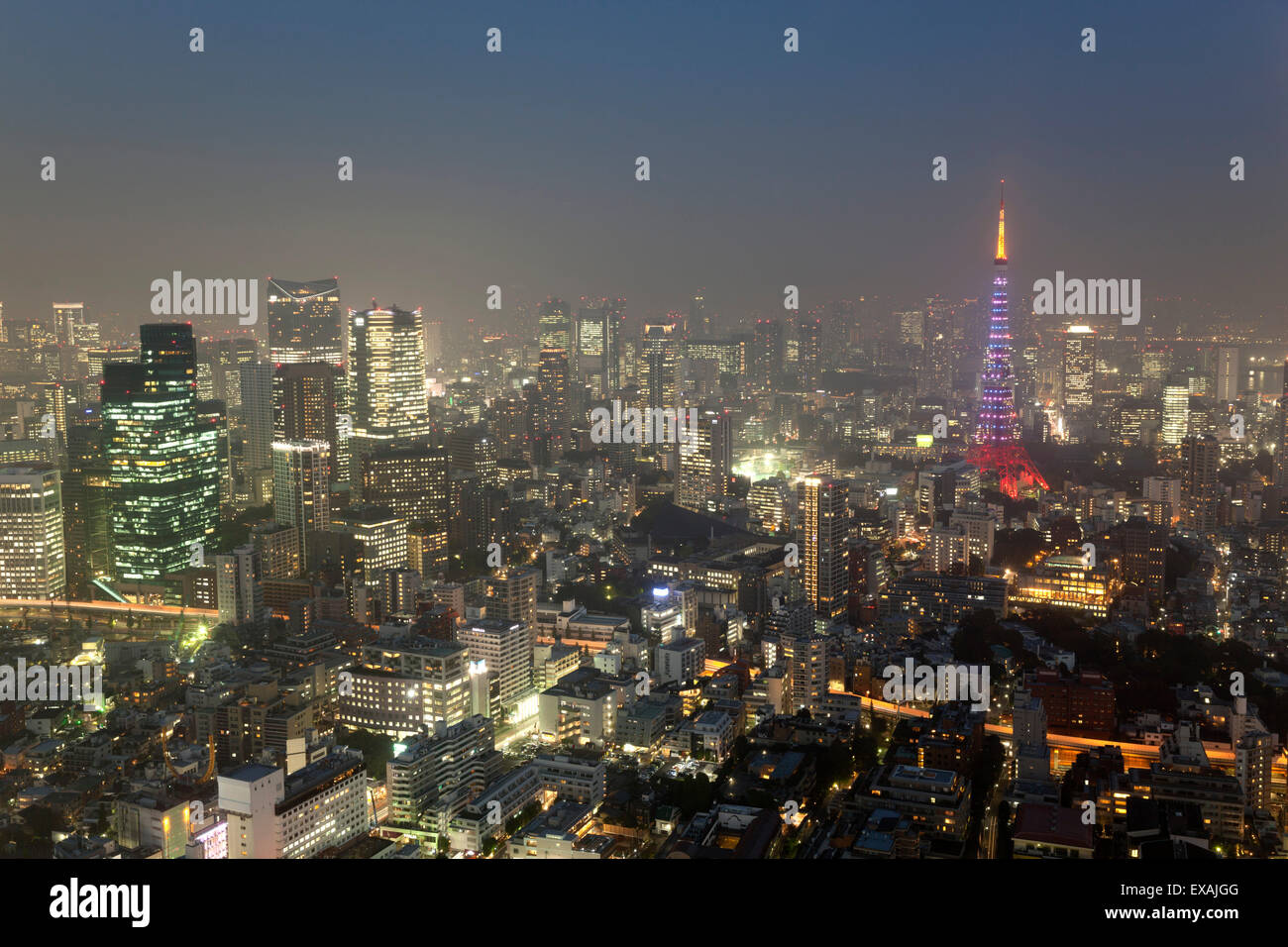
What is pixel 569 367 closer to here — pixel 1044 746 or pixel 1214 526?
pixel 1214 526

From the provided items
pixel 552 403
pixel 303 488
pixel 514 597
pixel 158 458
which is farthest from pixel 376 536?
pixel 552 403

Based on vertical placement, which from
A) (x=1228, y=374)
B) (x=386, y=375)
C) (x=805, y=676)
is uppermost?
(x=386, y=375)

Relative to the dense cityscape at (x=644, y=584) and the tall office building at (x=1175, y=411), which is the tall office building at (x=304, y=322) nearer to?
the dense cityscape at (x=644, y=584)

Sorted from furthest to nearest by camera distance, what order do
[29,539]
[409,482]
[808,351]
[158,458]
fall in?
[808,351]
[409,482]
[158,458]
[29,539]

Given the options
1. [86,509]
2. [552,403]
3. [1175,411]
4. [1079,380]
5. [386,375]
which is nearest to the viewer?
[86,509]

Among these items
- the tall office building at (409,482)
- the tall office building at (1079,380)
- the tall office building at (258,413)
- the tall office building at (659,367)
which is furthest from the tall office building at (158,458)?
the tall office building at (1079,380)

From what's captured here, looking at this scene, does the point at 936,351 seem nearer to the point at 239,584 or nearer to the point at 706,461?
the point at 706,461
